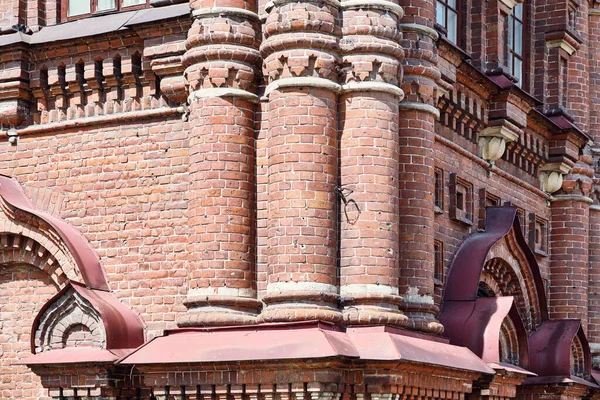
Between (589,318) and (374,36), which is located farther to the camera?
(589,318)

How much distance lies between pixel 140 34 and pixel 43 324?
121 inches

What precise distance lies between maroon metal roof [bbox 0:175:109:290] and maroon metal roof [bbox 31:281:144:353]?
15 centimetres

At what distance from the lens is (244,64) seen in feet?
49.9

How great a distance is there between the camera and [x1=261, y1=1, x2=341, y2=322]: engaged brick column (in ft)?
47.7

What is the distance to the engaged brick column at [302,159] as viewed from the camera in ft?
47.7

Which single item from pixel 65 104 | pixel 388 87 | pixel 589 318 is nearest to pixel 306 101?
pixel 388 87

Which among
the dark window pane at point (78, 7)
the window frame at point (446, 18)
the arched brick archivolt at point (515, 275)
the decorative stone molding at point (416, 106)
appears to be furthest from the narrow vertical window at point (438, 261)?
the dark window pane at point (78, 7)

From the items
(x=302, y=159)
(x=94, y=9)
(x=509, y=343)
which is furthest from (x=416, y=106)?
(x=94, y=9)

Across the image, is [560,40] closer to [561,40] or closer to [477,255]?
[561,40]

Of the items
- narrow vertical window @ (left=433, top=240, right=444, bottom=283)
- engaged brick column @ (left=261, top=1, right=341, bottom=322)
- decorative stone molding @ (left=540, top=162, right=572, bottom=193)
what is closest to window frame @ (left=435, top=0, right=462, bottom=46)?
narrow vertical window @ (left=433, top=240, right=444, bottom=283)

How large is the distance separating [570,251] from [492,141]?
117 inches

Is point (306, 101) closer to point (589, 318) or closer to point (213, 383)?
point (213, 383)

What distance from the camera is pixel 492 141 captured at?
733 inches

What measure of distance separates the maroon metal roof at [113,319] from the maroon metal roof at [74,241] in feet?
0.50
